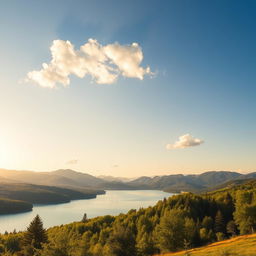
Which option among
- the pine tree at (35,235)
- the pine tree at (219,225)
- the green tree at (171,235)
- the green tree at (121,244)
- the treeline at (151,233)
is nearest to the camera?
the treeline at (151,233)

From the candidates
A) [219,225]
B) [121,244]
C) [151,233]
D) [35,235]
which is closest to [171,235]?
[121,244]

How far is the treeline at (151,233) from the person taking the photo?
49.9 metres

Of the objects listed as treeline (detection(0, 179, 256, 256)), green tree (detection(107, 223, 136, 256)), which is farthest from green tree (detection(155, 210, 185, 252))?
green tree (detection(107, 223, 136, 256))

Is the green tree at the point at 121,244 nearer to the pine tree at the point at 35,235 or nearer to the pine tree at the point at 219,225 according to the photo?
the pine tree at the point at 35,235

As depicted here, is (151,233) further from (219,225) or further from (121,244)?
(121,244)

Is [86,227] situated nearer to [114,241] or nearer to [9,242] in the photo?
[9,242]

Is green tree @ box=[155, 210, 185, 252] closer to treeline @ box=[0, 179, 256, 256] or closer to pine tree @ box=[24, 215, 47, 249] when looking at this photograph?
treeline @ box=[0, 179, 256, 256]

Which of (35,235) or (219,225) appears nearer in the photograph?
(35,235)

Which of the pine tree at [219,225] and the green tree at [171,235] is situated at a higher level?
the green tree at [171,235]

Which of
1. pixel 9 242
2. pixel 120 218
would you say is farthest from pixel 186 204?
pixel 9 242

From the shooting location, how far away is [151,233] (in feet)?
333

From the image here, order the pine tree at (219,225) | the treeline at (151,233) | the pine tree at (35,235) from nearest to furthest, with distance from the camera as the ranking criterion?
the treeline at (151,233)
the pine tree at (35,235)
the pine tree at (219,225)

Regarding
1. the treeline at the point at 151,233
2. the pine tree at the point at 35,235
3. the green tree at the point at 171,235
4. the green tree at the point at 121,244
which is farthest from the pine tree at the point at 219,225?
the pine tree at the point at 35,235

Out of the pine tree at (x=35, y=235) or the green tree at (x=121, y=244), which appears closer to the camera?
the green tree at (x=121, y=244)
